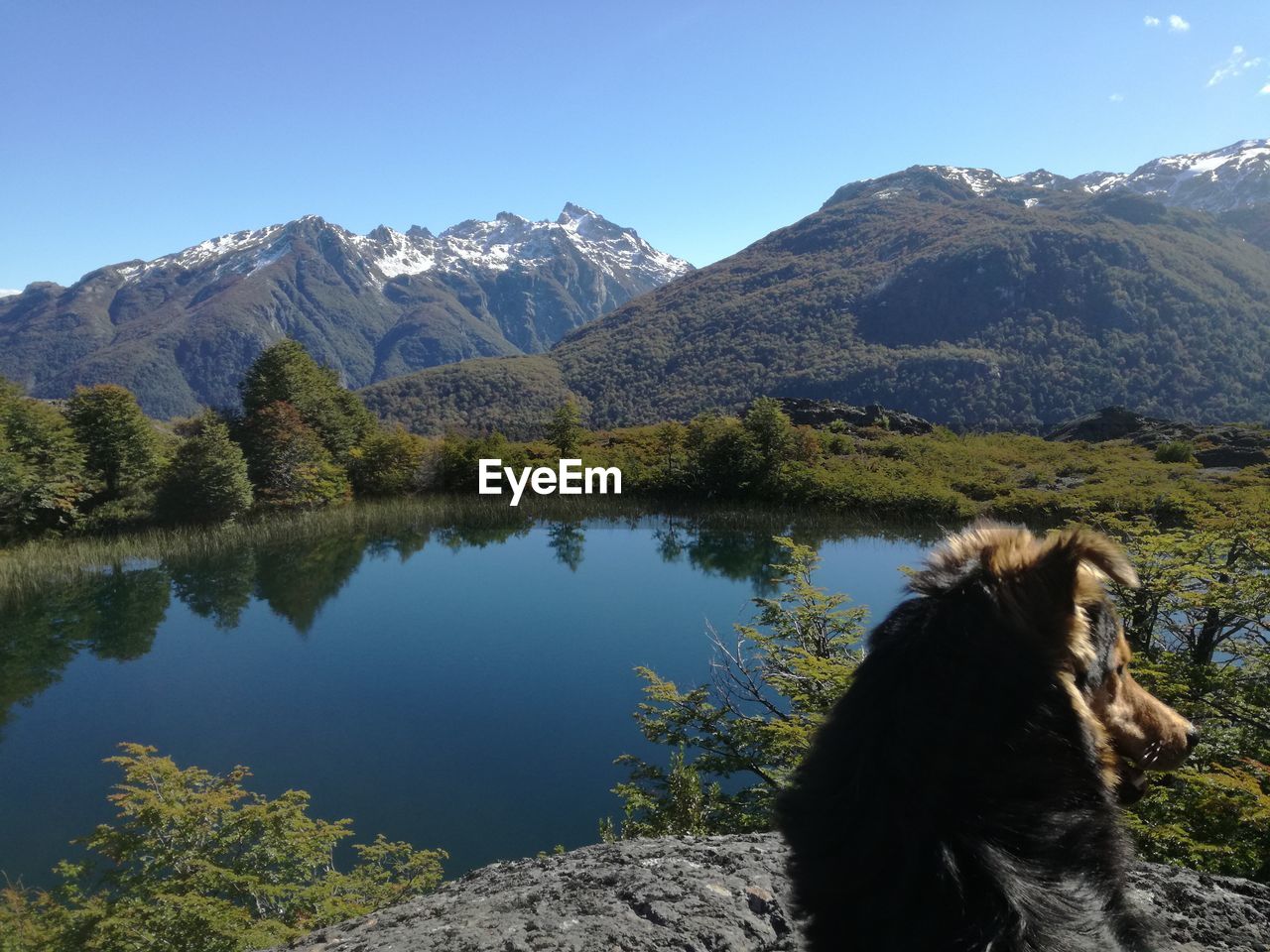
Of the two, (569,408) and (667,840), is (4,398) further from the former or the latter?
(667,840)

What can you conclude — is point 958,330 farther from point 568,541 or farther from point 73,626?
point 73,626

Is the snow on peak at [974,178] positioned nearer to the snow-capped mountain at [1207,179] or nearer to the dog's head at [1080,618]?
the snow-capped mountain at [1207,179]

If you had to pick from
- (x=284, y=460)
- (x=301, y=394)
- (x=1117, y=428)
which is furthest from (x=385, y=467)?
(x=1117, y=428)

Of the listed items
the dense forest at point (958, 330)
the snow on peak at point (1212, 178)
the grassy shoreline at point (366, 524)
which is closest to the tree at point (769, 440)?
the grassy shoreline at point (366, 524)

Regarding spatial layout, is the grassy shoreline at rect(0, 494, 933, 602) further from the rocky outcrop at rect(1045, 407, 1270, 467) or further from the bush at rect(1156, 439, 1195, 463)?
the rocky outcrop at rect(1045, 407, 1270, 467)

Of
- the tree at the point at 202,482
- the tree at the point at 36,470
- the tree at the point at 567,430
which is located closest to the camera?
the tree at the point at 36,470
